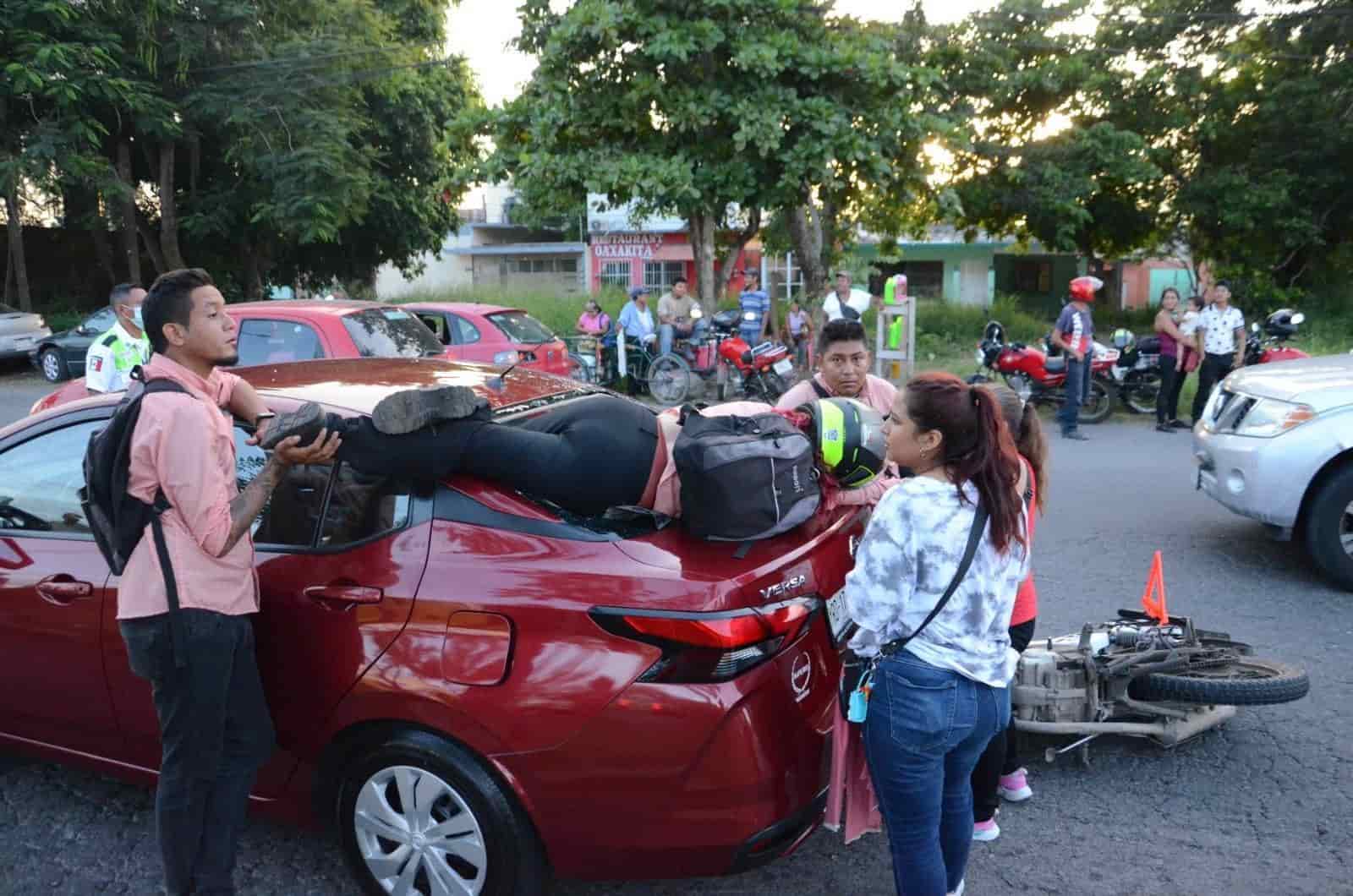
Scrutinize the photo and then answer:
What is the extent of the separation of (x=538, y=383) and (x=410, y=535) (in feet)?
3.64

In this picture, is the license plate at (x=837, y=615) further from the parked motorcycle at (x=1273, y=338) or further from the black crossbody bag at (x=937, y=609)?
the parked motorcycle at (x=1273, y=338)

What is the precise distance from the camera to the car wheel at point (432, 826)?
9.16 feet

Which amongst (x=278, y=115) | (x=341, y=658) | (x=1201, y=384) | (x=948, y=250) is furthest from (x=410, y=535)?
(x=948, y=250)

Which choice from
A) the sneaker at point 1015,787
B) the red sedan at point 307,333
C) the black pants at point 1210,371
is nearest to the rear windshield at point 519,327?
the red sedan at point 307,333

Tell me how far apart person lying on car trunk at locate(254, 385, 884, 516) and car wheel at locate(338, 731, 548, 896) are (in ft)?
2.44

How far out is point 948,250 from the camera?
122ft

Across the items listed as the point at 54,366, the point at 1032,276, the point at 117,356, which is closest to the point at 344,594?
the point at 117,356

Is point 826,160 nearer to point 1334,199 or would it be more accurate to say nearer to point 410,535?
point 410,535

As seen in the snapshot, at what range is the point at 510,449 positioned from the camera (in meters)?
2.97

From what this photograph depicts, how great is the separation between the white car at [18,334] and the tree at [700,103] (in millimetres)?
13088

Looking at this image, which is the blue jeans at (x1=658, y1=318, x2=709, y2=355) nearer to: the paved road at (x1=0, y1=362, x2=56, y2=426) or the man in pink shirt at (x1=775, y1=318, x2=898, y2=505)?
the paved road at (x1=0, y1=362, x2=56, y2=426)

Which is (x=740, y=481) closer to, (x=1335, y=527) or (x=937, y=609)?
(x=937, y=609)

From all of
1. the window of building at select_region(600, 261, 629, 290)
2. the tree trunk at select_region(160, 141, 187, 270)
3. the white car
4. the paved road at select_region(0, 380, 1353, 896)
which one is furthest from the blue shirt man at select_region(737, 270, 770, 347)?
the window of building at select_region(600, 261, 629, 290)

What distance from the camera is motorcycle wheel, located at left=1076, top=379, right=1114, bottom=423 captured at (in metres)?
12.8
